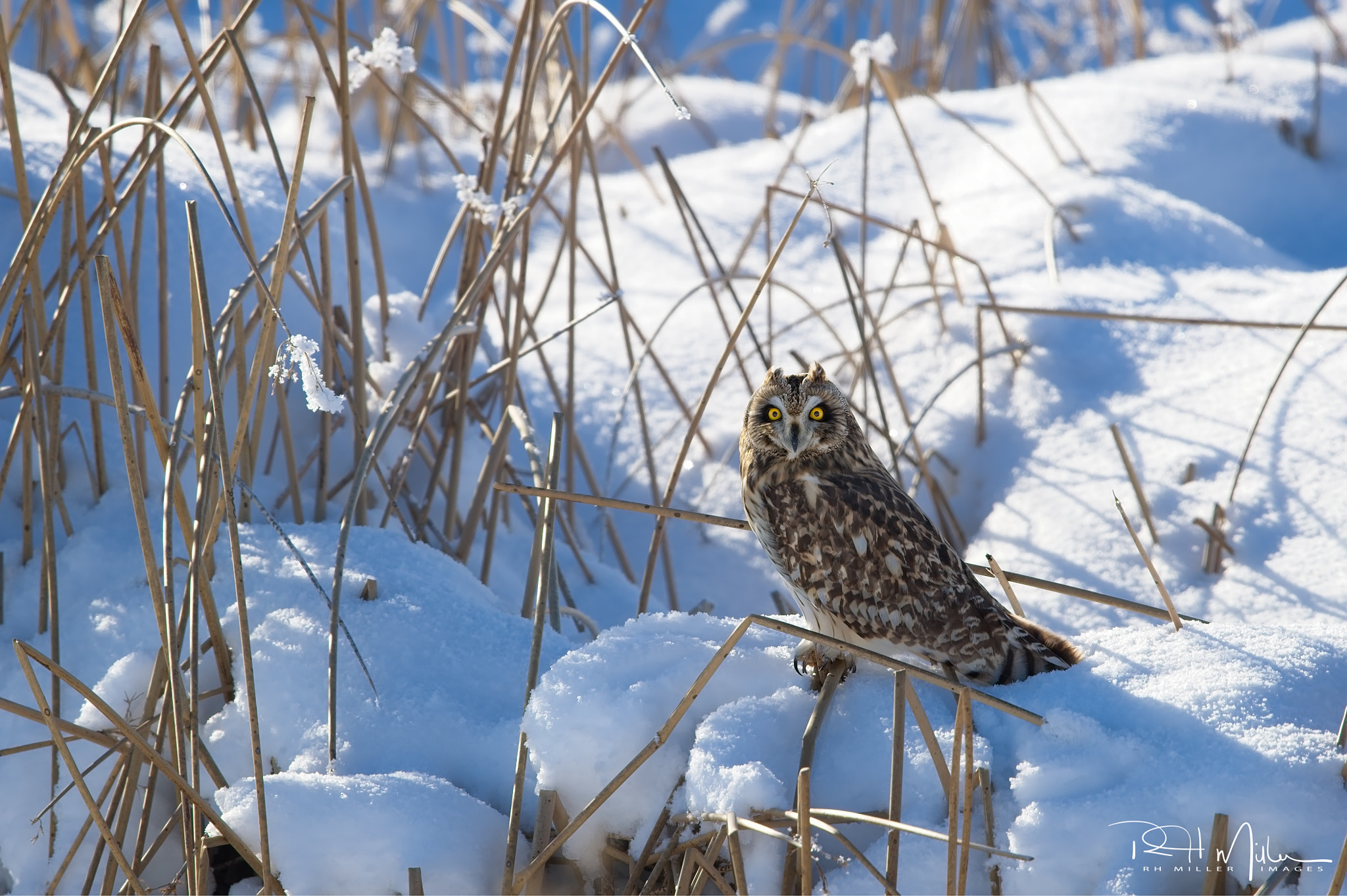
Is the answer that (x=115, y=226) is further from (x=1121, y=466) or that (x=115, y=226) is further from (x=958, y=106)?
(x=958, y=106)

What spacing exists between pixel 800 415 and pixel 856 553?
1.04ft

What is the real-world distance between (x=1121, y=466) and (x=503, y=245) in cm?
185

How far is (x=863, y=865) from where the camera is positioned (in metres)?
1.46

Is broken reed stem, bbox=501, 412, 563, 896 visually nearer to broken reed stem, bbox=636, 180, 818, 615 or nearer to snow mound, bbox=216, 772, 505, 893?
snow mound, bbox=216, 772, 505, 893

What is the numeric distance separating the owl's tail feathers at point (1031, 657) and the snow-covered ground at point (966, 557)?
0.06m

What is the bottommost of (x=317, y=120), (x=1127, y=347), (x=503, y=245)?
(x=1127, y=347)

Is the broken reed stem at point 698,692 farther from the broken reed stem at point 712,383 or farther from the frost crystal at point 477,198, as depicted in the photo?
the frost crystal at point 477,198

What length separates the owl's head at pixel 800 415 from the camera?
2082 mm

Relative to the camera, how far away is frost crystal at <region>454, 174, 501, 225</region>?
2.30m

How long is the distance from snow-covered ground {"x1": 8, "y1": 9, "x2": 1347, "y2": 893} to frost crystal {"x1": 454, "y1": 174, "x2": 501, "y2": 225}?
542 millimetres

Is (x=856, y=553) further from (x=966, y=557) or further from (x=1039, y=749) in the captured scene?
(x=966, y=557)

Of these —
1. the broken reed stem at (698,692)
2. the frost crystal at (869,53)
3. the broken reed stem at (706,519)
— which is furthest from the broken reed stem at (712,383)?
the frost crystal at (869,53)

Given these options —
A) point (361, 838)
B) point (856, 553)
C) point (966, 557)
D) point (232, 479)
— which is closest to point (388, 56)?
point (232, 479)

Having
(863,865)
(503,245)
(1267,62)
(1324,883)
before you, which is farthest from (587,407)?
(1267,62)
